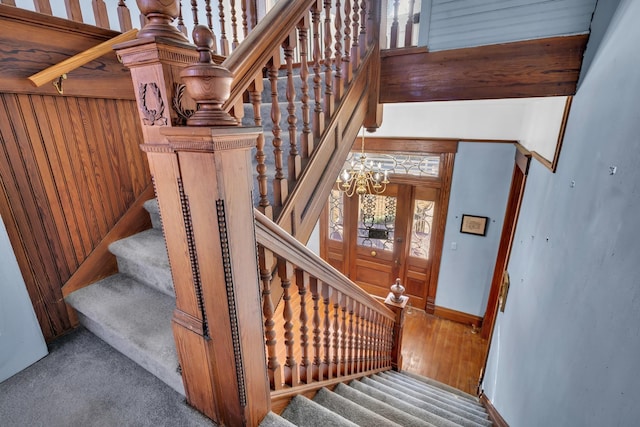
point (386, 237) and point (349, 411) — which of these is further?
point (386, 237)

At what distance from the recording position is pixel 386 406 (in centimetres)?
188

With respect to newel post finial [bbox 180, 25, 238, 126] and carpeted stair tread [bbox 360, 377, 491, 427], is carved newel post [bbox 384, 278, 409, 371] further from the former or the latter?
newel post finial [bbox 180, 25, 238, 126]

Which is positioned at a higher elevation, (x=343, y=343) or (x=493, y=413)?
(x=343, y=343)

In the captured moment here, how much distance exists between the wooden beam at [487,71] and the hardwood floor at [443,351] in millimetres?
3210

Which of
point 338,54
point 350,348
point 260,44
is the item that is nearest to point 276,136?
point 260,44

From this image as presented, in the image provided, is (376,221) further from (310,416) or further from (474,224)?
(310,416)

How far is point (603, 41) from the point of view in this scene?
4.94 feet

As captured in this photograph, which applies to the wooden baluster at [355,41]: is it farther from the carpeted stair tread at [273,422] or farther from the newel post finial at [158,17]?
the carpeted stair tread at [273,422]

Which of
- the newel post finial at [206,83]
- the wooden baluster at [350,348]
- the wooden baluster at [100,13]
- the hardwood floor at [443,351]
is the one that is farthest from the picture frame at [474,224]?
the wooden baluster at [100,13]

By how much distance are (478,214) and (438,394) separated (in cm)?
222

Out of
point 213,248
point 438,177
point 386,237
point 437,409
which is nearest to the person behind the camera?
point 213,248

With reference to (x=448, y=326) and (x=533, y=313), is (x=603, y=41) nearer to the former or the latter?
(x=533, y=313)

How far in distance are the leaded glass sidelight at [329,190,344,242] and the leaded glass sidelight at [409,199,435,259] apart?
120 cm

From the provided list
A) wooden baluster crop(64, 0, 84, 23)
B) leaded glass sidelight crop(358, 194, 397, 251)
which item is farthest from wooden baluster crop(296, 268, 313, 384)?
leaded glass sidelight crop(358, 194, 397, 251)
